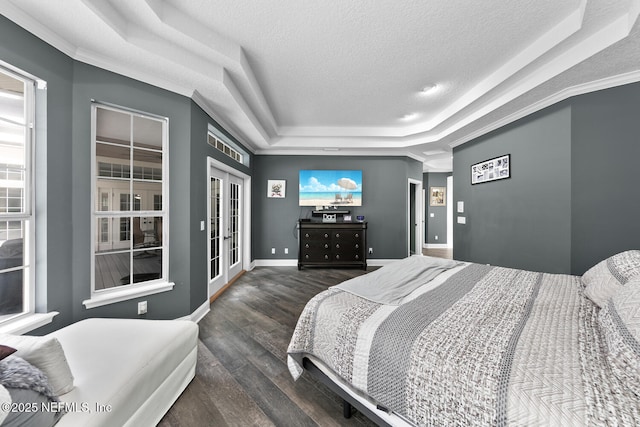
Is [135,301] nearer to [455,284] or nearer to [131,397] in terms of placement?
[131,397]

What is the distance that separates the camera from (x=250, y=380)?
5.71ft

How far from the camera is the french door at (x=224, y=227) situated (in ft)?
11.1

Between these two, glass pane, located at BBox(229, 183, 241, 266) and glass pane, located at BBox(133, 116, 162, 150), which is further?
glass pane, located at BBox(229, 183, 241, 266)

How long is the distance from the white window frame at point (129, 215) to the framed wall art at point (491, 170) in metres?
4.31

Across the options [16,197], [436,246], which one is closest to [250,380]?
[16,197]

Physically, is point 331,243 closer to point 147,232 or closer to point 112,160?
point 147,232

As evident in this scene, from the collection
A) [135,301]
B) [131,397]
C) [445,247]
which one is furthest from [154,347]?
[445,247]

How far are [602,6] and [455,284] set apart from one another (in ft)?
7.36

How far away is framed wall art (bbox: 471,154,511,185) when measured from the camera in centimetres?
323

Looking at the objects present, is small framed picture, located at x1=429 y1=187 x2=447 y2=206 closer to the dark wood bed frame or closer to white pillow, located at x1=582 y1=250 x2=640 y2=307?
white pillow, located at x1=582 y1=250 x2=640 y2=307

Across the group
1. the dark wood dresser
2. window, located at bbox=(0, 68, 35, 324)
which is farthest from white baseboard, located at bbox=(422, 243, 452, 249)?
window, located at bbox=(0, 68, 35, 324)

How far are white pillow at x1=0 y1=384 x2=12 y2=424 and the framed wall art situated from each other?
4.51 meters

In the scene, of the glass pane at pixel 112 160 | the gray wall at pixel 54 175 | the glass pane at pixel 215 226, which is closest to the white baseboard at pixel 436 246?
the glass pane at pixel 215 226

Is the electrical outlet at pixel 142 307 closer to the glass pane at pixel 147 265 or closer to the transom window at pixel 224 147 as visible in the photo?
the glass pane at pixel 147 265
